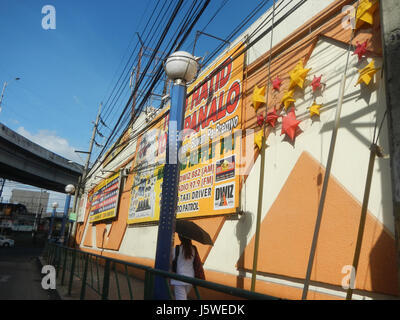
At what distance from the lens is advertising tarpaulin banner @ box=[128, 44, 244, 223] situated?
5746 mm

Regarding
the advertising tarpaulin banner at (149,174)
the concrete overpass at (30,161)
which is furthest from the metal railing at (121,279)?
the concrete overpass at (30,161)

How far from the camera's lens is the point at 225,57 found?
699 cm

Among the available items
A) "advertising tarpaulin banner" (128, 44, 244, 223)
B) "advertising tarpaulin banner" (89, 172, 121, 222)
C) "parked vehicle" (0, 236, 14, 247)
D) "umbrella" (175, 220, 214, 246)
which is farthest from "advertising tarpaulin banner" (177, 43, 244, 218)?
"parked vehicle" (0, 236, 14, 247)

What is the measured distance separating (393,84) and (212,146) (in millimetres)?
4204

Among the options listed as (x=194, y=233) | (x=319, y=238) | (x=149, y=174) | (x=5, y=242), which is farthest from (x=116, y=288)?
(x=5, y=242)

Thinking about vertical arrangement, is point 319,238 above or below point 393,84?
below

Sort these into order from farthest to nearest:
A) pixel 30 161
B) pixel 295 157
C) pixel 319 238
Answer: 1. pixel 30 161
2. pixel 295 157
3. pixel 319 238

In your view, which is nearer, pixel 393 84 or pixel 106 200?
pixel 393 84

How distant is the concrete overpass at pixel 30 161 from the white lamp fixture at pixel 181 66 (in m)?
17.1

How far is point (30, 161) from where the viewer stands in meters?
25.3

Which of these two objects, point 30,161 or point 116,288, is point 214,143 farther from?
point 30,161

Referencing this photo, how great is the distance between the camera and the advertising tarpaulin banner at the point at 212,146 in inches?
226

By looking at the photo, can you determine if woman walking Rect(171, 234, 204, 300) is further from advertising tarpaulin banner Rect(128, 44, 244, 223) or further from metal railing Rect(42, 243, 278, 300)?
advertising tarpaulin banner Rect(128, 44, 244, 223)
